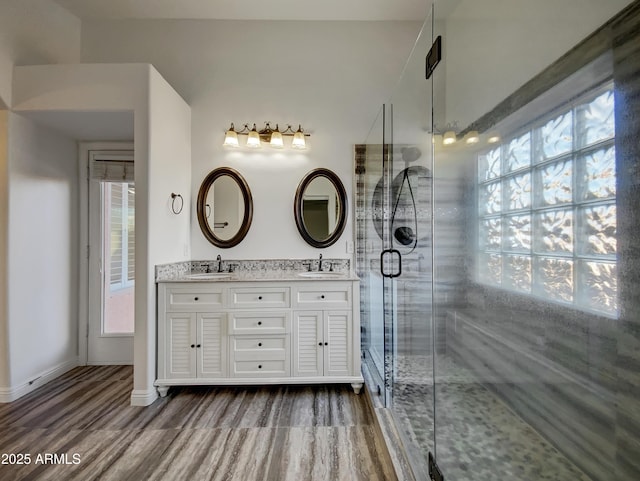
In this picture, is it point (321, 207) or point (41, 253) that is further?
point (321, 207)

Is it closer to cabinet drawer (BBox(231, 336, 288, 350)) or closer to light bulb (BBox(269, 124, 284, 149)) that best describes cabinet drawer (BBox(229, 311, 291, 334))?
cabinet drawer (BBox(231, 336, 288, 350))

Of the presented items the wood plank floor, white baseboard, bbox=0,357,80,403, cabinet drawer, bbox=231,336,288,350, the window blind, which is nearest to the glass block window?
the wood plank floor

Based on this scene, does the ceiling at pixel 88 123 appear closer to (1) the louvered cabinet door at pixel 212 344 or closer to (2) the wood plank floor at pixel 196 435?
(1) the louvered cabinet door at pixel 212 344

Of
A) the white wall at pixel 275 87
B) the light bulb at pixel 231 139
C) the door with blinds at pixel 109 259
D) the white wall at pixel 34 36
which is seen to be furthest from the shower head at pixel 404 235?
the white wall at pixel 34 36

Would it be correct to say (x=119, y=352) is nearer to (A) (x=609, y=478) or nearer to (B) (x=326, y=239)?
(B) (x=326, y=239)

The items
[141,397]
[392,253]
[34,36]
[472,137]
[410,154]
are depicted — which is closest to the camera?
[472,137]

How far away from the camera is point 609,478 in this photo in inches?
27.2

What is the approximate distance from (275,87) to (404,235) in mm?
2163

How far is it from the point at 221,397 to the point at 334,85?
9.68 ft

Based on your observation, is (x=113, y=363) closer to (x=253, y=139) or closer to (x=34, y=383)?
(x=34, y=383)

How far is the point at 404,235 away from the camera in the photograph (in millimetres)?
1896

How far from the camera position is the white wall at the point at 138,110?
2344mm

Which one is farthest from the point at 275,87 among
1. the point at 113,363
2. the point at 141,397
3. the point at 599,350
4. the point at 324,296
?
the point at 599,350

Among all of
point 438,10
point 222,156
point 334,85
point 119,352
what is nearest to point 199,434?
point 119,352
